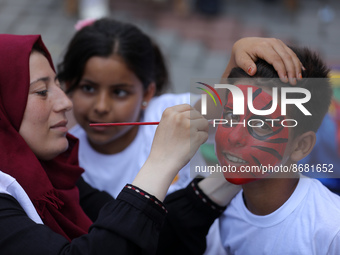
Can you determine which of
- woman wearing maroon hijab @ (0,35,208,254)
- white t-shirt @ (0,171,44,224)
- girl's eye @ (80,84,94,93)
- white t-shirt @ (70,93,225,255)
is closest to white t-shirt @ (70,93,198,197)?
white t-shirt @ (70,93,225,255)

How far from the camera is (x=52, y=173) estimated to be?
54.9 inches

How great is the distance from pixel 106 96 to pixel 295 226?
97cm

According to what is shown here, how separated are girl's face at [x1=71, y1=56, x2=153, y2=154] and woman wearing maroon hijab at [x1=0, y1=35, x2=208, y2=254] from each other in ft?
0.94

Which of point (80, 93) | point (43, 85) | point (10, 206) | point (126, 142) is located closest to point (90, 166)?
point (126, 142)

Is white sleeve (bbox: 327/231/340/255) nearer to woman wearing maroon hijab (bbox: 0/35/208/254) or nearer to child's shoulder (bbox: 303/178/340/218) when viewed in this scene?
child's shoulder (bbox: 303/178/340/218)

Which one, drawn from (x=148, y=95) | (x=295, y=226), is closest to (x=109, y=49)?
(x=148, y=95)

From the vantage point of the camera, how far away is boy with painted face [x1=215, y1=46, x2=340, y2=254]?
3.95 feet

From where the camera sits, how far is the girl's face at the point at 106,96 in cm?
180

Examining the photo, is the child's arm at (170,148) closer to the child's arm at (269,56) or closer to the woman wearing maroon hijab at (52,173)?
the woman wearing maroon hijab at (52,173)

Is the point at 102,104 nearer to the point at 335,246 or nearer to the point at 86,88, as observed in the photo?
the point at 86,88

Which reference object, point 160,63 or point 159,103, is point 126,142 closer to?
point 159,103

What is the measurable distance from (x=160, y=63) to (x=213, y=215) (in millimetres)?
1161

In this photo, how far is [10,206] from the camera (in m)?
1.08

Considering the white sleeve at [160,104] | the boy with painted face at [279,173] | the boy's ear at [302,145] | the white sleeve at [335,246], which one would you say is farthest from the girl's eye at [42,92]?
the white sleeve at [335,246]
